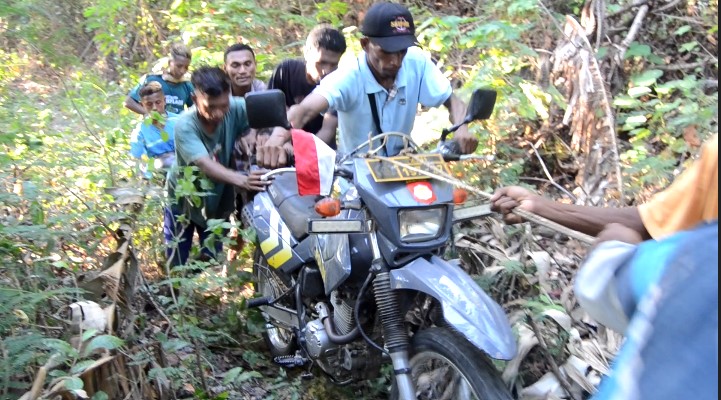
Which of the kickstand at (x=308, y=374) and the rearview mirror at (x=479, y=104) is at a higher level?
the rearview mirror at (x=479, y=104)

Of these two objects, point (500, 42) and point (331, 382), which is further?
point (500, 42)

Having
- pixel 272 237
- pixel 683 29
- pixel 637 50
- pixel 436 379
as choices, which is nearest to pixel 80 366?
pixel 436 379

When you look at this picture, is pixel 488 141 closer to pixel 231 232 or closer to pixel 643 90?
pixel 643 90

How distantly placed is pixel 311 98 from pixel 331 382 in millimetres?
1593

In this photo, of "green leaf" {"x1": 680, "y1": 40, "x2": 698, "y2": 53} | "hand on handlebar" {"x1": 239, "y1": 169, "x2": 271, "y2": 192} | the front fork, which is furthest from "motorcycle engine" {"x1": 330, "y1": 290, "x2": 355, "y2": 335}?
"green leaf" {"x1": 680, "y1": 40, "x2": 698, "y2": 53}

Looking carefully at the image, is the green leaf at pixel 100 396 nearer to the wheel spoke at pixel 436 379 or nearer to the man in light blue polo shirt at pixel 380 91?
the wheel spoke at pixel 436 379

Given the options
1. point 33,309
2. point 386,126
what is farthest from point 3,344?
point 386,126

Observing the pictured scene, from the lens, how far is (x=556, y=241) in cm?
488

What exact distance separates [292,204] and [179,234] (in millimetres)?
808

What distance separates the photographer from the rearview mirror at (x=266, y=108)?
11.1 feet

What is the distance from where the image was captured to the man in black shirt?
5.63 meters

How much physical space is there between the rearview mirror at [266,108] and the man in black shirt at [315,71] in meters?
2.06

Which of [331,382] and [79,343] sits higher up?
[79,343]

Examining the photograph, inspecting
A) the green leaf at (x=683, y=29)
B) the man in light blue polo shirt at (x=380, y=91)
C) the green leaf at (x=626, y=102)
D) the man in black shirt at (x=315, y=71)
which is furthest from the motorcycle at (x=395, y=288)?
the green leaf at (x=683, y=29)
